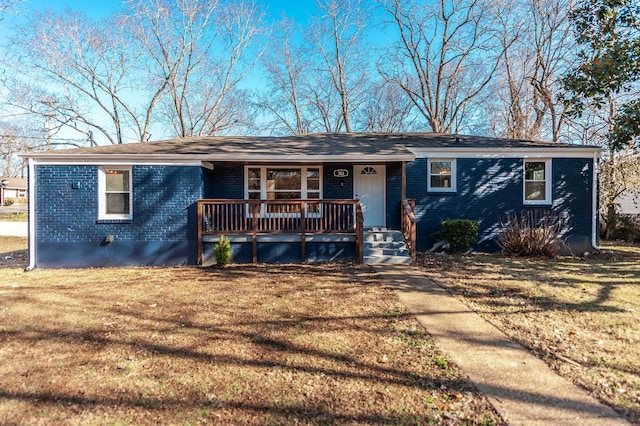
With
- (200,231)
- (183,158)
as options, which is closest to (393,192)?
(200,231)

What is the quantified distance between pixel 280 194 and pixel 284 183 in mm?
387

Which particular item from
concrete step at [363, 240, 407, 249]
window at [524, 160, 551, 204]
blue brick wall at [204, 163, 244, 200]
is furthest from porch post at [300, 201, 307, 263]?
window at [524, 160, 551, 204]

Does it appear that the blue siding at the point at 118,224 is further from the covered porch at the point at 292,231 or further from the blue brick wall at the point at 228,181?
the blue brick wall at the point at 228,181

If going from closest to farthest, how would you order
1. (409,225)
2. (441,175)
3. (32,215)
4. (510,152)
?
1. (32,215)
2. (409,225)
3. (510,152)
4. (441,175)

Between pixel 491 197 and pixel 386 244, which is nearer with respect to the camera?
pixel 386 244

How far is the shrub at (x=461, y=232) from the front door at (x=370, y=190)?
210 centimetres

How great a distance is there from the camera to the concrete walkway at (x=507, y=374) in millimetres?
2502

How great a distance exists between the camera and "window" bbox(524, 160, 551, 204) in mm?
10336

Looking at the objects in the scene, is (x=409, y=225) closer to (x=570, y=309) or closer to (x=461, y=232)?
(x=461, y=232)

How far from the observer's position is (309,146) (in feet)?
34.3

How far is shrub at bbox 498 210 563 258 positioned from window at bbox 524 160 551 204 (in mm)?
494

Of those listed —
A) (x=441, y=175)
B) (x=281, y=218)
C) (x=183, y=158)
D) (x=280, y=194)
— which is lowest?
(x=281, y=218)

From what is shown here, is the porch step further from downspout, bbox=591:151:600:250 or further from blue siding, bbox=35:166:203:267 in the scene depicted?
downspout, bbox=591:151:600:250

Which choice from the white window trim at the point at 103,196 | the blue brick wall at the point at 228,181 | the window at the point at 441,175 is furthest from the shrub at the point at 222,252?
the window at the point at 441,175
